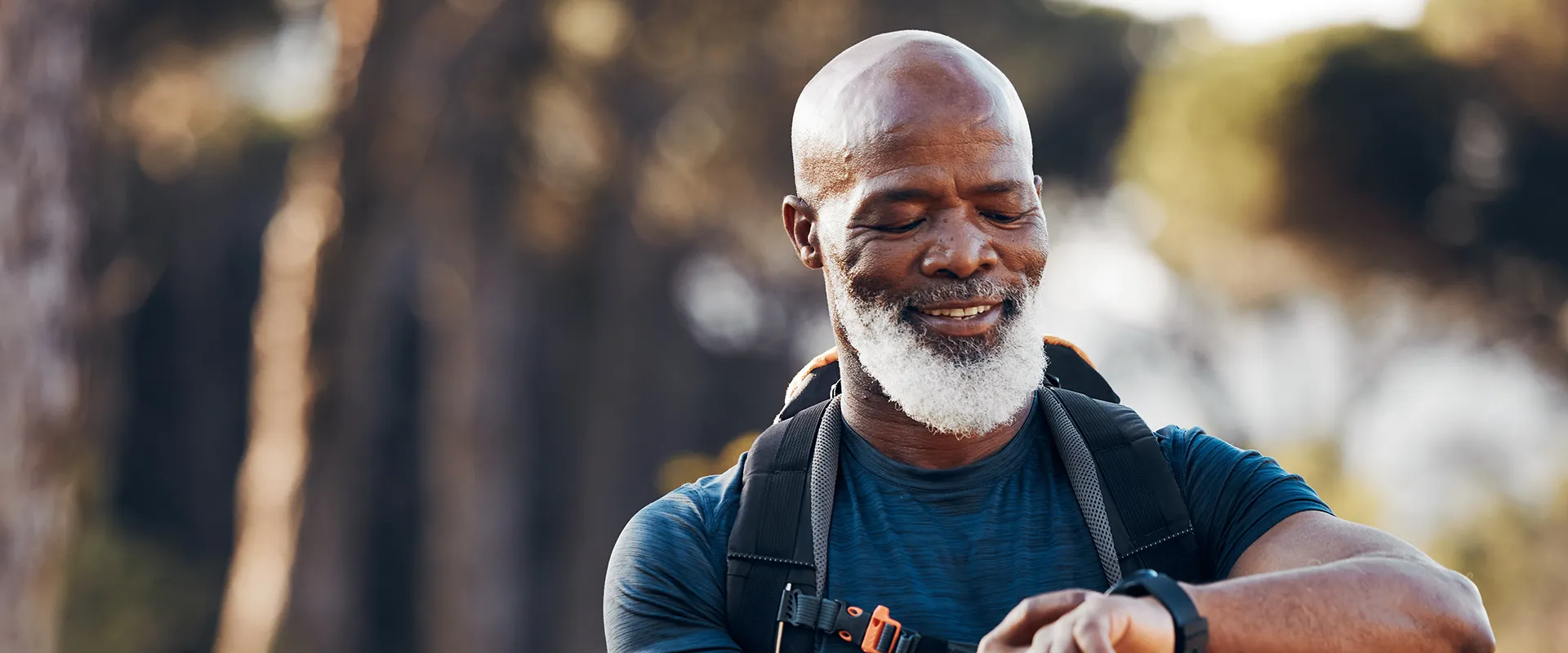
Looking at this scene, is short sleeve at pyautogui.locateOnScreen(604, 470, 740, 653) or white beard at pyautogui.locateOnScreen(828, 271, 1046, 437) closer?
short sleeve at pyautogui.locateOnScreen(604, 470, 740, 653)

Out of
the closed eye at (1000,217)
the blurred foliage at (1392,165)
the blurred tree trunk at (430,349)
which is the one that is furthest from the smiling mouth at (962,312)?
the blurred foliage at (1392,165)

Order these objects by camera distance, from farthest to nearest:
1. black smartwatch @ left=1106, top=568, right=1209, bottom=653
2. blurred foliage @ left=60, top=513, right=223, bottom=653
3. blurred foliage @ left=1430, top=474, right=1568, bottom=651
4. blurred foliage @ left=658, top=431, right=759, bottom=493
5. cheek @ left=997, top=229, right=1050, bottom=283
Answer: blurred foliage @ left=60, top=513, right=223, bottom=653 → blurred foliage @ left=1430, top=474, right=1568, bottom=651 → blurred foliage @ left=658, top=431, right=759, bottom=493 → cheek @ left=997, top=229, right=1050, bottom=283 → black smartwatch @ left=1106, top=568, right=1209, bottom=653

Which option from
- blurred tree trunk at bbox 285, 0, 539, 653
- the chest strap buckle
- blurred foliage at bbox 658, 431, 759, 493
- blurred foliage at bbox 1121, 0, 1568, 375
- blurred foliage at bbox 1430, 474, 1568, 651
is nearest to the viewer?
the chest strap buckle

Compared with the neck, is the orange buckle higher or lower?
lower

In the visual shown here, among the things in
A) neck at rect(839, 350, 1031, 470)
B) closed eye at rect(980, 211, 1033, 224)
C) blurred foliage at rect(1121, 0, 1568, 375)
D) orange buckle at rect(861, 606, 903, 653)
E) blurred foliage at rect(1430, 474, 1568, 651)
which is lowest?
blurred foliage at rect(1430, 474, 1568, 651)

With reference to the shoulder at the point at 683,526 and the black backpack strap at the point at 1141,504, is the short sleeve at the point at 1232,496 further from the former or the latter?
the shoulder at the point at 683,526

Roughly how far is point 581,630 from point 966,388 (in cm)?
2039

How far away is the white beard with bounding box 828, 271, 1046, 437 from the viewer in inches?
117


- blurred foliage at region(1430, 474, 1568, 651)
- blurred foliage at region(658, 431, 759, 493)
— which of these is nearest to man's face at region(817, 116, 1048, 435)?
blurred foliage at region(658, 431, 759, 493)

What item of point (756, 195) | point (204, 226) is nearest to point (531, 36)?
point (756, 195)

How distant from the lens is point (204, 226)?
91.7 ft

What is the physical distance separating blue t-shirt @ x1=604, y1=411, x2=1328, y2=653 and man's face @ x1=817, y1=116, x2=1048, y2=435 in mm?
141

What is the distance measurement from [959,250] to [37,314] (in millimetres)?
7738

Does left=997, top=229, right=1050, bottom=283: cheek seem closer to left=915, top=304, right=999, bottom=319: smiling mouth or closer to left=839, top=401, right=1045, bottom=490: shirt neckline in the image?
left=915, top=304, right=999, bottom=319: smiling mouth
